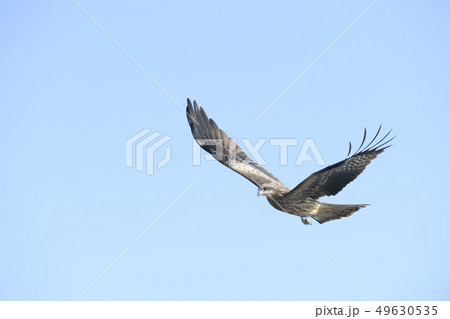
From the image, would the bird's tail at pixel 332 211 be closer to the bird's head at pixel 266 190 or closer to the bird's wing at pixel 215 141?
the bird's head at pixel 266 190

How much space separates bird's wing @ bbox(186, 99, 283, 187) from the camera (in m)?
14.0

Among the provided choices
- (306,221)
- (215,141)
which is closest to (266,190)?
(306,221)

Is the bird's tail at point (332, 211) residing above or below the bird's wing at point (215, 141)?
below

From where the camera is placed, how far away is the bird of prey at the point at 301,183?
10828mm

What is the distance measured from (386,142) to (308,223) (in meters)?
2.16

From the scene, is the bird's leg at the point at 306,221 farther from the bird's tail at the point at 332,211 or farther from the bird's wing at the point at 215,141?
the bird's wing at the point at 215,141

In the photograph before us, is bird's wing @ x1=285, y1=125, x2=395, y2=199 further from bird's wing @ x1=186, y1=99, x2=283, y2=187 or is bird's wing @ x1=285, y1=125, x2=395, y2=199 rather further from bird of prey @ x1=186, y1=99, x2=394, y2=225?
bird's wing @ x1=186, y1=99, x2=283, y2=187

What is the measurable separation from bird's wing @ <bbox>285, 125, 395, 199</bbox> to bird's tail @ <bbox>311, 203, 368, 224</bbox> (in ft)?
1.38

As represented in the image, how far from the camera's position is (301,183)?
1091 centimetres

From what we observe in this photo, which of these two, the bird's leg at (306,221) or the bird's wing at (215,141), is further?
the bird's wing at (215,141)

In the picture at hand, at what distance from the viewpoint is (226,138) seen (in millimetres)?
14312

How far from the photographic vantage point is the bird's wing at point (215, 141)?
14.0 metres

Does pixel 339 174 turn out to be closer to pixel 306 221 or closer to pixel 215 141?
pixel 306 221

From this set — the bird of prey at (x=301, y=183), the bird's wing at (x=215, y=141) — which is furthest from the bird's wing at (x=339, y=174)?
the bird's wing at (x=215, y=141)
